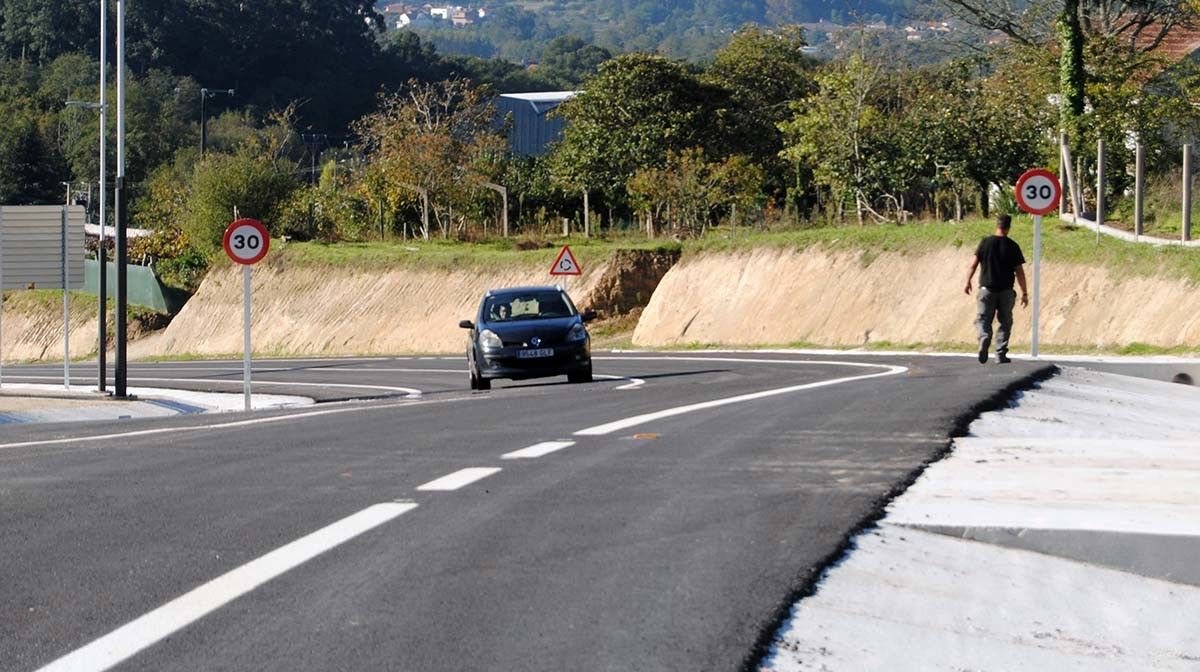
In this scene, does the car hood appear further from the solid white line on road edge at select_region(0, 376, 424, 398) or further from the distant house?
the distant house

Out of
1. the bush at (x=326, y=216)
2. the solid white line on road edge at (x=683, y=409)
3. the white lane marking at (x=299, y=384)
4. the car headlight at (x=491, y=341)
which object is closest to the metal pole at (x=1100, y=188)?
the white lane marking at (x=299, y=384)

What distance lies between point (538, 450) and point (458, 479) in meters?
1.54

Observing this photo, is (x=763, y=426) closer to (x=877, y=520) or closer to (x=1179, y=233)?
(x=877, y=520)

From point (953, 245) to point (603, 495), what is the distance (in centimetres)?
3080

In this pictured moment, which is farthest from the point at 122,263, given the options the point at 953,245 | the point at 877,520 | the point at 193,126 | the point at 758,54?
the point at 193,126

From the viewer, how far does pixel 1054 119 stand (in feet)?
136

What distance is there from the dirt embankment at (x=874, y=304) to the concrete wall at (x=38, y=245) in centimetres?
1563

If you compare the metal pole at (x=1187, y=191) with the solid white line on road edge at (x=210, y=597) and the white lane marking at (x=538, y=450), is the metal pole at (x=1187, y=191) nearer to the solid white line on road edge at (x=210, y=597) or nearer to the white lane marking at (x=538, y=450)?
the white lane marking at (x=538, y=450)

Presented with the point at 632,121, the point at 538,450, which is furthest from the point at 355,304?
the point at 538,450

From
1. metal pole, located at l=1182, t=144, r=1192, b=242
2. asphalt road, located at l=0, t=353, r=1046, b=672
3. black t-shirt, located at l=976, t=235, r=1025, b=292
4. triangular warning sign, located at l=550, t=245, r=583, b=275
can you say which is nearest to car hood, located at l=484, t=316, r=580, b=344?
black t-shirt, located at l=976, t=235, r=1025, b=292

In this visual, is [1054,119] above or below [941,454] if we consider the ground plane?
above

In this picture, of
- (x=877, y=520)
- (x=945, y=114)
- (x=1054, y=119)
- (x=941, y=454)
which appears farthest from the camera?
(x=945, y=114)

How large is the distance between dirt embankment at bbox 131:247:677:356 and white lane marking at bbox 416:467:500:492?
39500mm

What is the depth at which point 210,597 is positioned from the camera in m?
6.46
